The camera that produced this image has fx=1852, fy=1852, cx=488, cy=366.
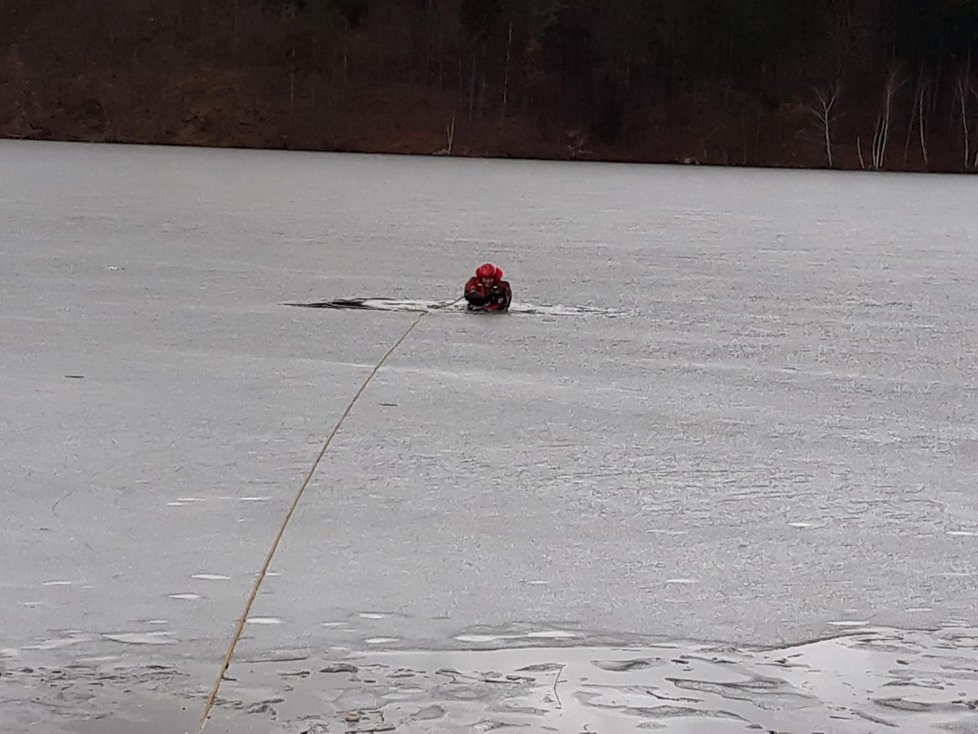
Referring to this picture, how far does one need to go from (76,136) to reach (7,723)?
9627 cm

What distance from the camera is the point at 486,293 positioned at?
1230 centimetres

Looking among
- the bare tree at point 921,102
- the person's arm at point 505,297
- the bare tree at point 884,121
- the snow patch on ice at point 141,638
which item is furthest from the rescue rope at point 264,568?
the bare tree at point 921,102

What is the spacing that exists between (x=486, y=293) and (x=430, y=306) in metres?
0.44

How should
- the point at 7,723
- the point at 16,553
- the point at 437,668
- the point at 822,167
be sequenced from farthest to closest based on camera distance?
the point at 822,167 → the point at 16,553 → the point at 437,668 → the point at 7,723

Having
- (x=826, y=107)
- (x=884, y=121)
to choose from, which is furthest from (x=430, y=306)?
(x=826, y=107)

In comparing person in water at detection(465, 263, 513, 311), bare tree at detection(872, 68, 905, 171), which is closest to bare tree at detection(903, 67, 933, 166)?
bare tree at detection(872, 68, 905, 171)

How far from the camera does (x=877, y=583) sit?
16.9 feet

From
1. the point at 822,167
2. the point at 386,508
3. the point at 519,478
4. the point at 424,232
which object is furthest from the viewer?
the point at 822,167

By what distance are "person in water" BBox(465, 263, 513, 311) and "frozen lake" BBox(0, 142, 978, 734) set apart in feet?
0.61

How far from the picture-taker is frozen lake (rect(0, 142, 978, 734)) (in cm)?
430

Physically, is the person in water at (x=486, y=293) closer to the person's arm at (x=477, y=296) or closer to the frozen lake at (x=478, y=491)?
the person's arm at (x=477, y=296)

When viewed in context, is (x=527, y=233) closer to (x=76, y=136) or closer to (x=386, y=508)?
(x=386, y=508)

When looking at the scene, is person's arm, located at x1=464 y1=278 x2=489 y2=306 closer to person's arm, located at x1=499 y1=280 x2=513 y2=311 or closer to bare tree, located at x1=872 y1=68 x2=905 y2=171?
person's arm, located at x1=499 y1=280 x2=513 y2=311

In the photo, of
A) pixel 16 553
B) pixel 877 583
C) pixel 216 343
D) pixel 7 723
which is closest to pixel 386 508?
pixel 16 553
